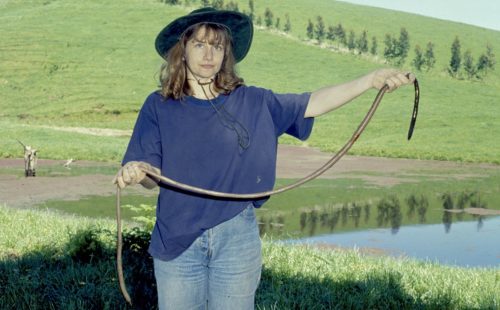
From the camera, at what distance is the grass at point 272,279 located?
5.90m

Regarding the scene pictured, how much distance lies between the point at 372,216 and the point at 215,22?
44.0 feet

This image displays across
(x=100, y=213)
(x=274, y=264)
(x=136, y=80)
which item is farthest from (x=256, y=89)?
(x=136, y=80)

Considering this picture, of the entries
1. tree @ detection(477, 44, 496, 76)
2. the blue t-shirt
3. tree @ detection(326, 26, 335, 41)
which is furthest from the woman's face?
Result: tree @ detection(326, 26, 335, 41)

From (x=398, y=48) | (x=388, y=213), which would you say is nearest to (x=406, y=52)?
(x=398, y=48)

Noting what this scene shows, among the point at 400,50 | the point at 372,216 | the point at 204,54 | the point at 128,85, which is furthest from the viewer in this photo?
the point at 400,50

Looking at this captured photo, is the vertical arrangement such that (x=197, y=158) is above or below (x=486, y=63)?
below

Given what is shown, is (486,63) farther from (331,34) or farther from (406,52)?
(331,34)

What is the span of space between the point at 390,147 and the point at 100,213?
20.3 m

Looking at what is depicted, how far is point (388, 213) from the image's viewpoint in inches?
664

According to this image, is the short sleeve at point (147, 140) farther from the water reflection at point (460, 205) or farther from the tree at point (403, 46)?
the tree at point (403, 46)

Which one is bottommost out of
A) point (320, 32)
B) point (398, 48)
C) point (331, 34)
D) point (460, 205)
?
point (460, 205)

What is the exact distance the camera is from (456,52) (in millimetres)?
77812

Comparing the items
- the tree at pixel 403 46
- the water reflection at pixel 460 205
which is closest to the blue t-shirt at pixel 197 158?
the water reflection at pixel 460 205

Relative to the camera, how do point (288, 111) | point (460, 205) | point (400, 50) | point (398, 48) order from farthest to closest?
point (398, 48) → point (400, 50) → point (460, 205) → point (288, 111)
